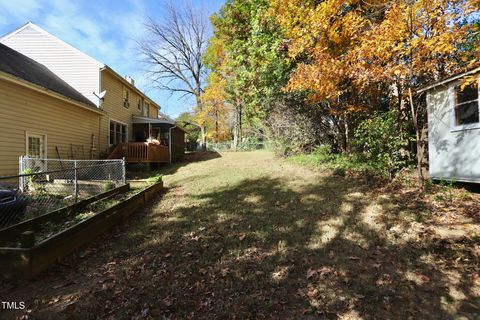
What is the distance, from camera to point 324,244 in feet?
14.6

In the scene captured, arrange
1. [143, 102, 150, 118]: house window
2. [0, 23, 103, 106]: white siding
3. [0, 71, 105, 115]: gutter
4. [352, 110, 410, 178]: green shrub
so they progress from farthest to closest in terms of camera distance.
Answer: [143, 102, 150, 118]: house window, [0, 23, 103, 106]: white siding, [0, 71, 105, 115]: gutter, [352, 110, 410, 178]: green shrub

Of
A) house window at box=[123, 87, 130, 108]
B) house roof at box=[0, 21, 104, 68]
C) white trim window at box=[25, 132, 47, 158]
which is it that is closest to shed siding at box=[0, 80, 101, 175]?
white trim window at box=[25, 132, 47, 158]

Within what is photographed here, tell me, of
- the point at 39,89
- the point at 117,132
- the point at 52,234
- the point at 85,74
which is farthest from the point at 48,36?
the point at 52,234

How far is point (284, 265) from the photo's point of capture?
3.85 metres

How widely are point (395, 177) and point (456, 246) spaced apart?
13.4ft

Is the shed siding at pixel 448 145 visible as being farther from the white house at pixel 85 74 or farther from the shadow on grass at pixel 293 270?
the white house at pixel 85 74

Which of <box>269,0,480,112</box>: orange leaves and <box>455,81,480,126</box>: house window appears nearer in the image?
<box>455,81,480,126</box>: house window

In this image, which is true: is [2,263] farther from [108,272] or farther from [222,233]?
[222,233]

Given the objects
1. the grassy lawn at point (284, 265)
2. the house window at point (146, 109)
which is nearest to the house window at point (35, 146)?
the grassy lawn at point (284, 265)

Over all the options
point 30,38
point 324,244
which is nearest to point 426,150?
point 324,244

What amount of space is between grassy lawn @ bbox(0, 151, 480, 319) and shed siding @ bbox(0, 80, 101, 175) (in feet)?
22.1

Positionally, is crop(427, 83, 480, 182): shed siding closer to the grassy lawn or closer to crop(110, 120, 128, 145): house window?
the grassy lawn

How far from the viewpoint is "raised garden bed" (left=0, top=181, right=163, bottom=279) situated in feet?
11.2

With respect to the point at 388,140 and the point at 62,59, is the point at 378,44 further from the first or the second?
the point at 62,59
